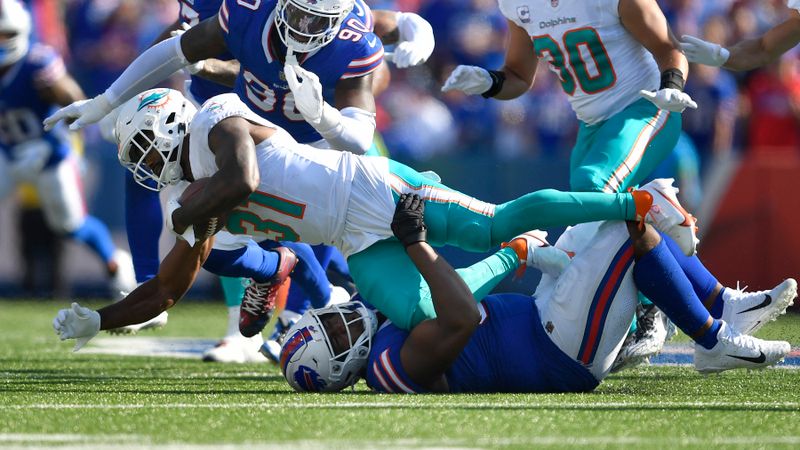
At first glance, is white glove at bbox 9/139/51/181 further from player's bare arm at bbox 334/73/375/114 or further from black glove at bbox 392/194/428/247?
black glove at bbox 392/194/428/247

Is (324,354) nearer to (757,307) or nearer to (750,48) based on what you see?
(757,307)

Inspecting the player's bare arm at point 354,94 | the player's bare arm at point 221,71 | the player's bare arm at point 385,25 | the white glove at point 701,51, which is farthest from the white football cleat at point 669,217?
the player's bare arm at point 221,71

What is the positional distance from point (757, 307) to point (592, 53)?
118cm

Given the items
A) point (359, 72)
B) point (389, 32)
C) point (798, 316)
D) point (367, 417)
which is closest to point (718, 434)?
point (367, 417)

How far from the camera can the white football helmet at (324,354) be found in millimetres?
4445

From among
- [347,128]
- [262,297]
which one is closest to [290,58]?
[347,128]

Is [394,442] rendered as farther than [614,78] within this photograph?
No

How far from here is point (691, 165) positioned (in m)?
9.20

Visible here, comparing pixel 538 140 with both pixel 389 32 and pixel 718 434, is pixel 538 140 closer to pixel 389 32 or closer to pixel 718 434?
pixel 389 32

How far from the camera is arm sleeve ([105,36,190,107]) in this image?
5.37 metres

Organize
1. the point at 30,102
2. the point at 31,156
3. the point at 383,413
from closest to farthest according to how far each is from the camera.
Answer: the point at 383,413, the point at 30,102, the point at 31,156

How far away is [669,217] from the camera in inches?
174

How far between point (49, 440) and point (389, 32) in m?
3.17

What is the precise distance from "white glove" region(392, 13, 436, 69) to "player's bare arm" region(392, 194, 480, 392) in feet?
5.01
